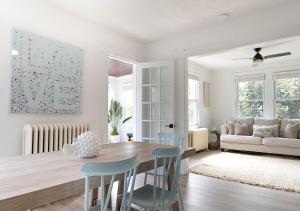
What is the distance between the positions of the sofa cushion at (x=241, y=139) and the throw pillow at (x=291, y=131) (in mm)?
637

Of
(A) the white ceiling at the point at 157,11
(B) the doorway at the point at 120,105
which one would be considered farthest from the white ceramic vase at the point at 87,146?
(B) the doorway at the point at 120,105

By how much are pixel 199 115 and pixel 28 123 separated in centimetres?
506

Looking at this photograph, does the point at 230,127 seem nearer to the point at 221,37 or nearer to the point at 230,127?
the point at 230,127

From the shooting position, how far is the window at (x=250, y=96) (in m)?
6.54

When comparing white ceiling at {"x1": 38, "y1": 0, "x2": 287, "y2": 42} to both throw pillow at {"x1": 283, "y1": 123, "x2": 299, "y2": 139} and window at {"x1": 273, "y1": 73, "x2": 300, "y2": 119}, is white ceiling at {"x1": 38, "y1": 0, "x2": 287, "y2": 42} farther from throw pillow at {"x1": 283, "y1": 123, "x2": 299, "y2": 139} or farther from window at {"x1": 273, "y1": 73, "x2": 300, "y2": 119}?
window at {"x1": 273, "y1": 73, "x2": 300, "y2": 119}

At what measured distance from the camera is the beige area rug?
3406mm

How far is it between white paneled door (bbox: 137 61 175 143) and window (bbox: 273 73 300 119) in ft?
13.3

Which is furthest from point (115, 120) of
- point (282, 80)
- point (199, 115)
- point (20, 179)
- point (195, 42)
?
point (20, 179)

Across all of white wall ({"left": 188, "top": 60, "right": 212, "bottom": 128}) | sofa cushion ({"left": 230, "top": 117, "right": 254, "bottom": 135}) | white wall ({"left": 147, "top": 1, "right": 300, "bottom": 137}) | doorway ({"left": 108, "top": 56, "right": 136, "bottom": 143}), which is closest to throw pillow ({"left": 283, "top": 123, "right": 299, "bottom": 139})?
sofa cushion ({"left": 230, "top": 117, "right": 254, "bottom": 135})

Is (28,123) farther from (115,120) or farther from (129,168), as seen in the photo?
(115,120)

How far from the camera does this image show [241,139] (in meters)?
5.83

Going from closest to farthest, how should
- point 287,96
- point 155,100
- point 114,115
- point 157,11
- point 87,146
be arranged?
point 87,146
point 157,11
point 155,100
point 287,96
point 114,115

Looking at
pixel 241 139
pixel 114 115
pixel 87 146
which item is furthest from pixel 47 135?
pixel 241 139

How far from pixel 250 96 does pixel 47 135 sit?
19.8 ft
